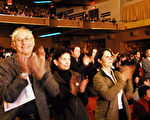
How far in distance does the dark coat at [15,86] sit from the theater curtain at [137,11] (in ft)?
35.8

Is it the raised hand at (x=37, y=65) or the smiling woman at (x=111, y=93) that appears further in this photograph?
the smiling woman at (x=111, y=93)

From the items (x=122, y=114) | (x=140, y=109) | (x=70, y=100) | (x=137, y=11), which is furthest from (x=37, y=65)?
(x=137, y=11)

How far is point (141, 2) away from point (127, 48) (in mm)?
3253

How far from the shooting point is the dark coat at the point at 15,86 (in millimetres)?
1078

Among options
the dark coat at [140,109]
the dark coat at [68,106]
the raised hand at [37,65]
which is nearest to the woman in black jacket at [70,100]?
the dark coat at [68,106]

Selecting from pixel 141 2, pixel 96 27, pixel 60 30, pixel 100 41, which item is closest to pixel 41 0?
pixel 60 30

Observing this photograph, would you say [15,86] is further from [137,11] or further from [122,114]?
[137,11]

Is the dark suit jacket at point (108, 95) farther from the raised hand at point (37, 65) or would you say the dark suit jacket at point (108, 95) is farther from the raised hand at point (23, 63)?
the raised hand at point (23, 63)

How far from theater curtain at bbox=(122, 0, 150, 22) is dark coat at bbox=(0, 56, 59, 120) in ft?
35.8

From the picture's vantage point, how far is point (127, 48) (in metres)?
12.4

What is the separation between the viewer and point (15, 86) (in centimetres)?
107

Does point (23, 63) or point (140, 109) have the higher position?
point (23, 63)

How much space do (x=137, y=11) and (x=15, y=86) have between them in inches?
459

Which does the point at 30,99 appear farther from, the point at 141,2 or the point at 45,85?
the point at 141,2
